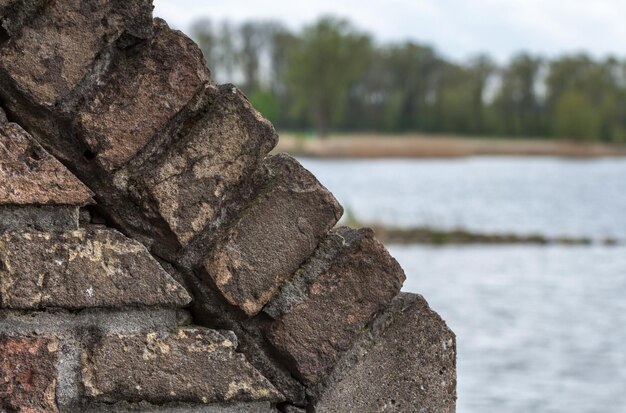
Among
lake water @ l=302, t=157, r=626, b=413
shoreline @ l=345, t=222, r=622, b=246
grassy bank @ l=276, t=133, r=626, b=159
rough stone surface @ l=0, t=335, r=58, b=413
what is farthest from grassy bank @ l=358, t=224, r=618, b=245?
grassy bank @ l=276, t=133, r=626, b=159

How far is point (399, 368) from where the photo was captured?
7.89ft

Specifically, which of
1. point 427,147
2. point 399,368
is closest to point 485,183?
point 427,147

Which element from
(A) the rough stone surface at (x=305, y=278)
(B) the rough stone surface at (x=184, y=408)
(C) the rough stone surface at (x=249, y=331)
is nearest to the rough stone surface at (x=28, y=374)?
(B) the rough stone surface at (x=184, y=408)

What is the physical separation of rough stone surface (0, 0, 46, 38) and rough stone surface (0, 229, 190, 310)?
0.40 m

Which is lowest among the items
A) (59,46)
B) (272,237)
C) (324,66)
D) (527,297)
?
(527,297)

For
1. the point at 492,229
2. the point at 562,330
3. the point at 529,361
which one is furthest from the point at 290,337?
the point at 492,229

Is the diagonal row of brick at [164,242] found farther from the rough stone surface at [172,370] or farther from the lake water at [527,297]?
the lake water at [527,297]

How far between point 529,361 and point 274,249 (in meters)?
11.5

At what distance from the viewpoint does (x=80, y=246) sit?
209 centimetres

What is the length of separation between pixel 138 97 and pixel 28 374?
1.96ft

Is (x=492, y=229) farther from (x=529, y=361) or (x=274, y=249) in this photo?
(x=274, y=249)

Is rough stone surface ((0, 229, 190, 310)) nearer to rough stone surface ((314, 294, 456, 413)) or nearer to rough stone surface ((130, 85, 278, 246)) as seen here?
rough stone surface ((130, 85, 278, 246))

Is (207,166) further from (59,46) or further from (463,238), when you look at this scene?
(463,238)

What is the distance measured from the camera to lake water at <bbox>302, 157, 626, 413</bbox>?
1177 cm
